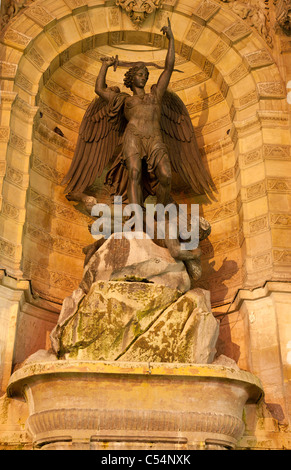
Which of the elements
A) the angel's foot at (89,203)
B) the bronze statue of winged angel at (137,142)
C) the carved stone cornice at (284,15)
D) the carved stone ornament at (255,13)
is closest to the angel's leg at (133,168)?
the bronze statue of winged angel at (137,142)

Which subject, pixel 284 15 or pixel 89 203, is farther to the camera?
pixel 284 15

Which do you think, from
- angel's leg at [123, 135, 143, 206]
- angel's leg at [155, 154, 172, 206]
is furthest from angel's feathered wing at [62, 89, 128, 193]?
angel's leg at [155, 154, 172, 206]

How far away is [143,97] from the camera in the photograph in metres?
9.57

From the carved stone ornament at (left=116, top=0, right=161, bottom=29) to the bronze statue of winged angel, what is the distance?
5.05ft

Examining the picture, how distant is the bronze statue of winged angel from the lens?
9133 mm

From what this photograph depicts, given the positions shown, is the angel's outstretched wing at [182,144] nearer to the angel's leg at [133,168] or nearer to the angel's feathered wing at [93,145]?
the angel's feathered wing at [93,145]

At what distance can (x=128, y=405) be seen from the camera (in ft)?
22.5

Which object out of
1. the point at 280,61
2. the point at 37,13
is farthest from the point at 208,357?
the point at 37,13

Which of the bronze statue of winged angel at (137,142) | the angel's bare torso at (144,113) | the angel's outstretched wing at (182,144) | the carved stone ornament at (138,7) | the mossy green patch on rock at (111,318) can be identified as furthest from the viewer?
the carved stone ornament at (138,7)

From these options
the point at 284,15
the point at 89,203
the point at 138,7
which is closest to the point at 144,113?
the point at 89,203

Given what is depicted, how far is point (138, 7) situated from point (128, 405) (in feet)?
22.2

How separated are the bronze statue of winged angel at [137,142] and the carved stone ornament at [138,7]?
1538 mm

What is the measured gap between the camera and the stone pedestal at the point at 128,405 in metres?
6.80

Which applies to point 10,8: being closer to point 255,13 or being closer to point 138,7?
point 138,7
